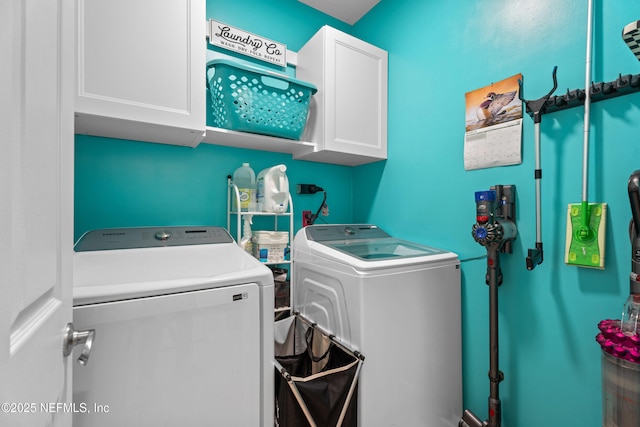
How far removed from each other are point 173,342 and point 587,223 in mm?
1680

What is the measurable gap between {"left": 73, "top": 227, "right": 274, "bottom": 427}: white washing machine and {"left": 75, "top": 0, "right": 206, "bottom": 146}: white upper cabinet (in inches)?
26.3

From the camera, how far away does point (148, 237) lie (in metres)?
1.50

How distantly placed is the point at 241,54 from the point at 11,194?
192 cm

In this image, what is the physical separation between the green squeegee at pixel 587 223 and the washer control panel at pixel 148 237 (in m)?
1.69

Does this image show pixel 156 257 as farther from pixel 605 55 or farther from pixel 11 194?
pixel 605 55

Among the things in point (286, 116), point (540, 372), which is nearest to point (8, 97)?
point (286, 116)

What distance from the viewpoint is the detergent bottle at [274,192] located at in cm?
183

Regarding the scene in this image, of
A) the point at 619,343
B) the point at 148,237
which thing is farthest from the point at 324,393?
the point at 148,237

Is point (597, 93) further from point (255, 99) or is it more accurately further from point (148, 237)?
point (148, 237)

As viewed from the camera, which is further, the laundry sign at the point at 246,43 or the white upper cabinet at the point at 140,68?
the laundry sign at the point at 246,43

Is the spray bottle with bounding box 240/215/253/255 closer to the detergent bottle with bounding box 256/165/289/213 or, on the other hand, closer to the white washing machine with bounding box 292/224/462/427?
the detergent bottle with bounding box 256/165/289/213

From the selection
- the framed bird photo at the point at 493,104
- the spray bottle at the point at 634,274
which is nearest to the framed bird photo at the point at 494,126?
the framed bird photo at the point at 493,104

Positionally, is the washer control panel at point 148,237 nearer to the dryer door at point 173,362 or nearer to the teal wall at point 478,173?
the teal wall at point 478,173

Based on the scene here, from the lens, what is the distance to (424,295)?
1.50 m
